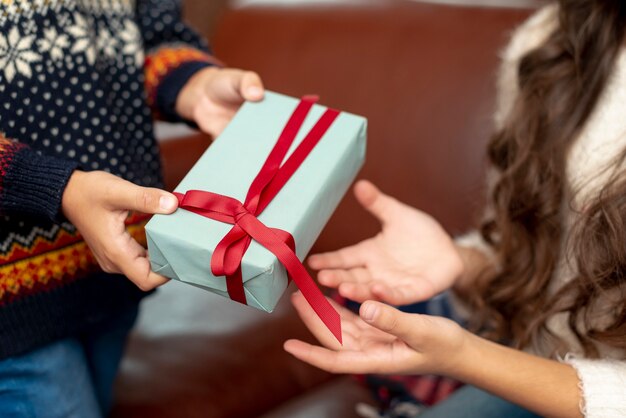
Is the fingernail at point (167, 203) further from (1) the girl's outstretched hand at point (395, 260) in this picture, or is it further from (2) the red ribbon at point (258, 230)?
(1) the girl's outstretched hand at point (395, 260)

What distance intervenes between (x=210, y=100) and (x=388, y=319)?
0.40m

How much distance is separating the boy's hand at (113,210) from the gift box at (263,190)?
15mm

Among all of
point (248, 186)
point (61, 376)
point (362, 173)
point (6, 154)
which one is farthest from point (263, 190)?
point (362, 173)

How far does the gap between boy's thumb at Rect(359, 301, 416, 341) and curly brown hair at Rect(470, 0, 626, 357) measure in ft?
0.83

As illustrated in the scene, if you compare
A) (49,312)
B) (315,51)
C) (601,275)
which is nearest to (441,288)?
(601,275)

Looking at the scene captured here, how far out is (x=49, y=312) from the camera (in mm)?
725

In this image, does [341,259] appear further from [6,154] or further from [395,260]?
[6,154]

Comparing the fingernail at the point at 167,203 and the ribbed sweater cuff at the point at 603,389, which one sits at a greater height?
the fingernail at the point at 167,203

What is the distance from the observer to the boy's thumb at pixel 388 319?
1.89 feet

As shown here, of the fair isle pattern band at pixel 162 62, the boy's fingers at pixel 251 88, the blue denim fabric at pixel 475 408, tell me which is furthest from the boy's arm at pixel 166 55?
the blue denim fabric at pixel 475 408

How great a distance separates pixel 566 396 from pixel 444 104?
1.77ft

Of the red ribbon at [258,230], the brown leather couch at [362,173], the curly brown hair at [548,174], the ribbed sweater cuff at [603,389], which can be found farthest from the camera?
the brown leather couch at [362,173]

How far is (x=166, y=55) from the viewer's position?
879 mm

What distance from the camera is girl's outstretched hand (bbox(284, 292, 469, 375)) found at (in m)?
0.62
